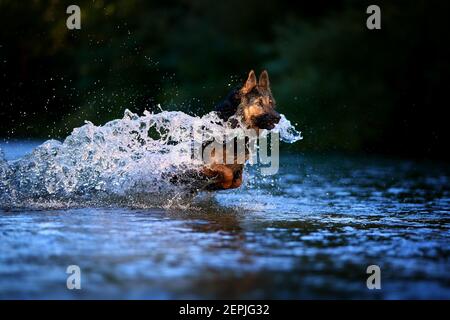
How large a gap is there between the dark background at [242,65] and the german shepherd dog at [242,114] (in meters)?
14.5

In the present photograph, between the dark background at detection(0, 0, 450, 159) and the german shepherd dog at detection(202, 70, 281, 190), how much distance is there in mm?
14481

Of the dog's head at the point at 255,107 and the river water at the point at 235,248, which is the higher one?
the dog's head at the point at 255,107

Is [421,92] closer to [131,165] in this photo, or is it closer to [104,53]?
[104,53]

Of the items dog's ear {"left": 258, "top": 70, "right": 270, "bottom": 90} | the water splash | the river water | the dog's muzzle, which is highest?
dog's ear {"left": 258, "top": 70, "right": 270, "bottom": 90}

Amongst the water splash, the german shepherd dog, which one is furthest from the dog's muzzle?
the water splash

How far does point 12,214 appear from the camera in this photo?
1023 cm

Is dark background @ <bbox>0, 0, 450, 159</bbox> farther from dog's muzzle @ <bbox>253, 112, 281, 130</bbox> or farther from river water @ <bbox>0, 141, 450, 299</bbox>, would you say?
dog's muzzle @ <bbox>253, 112, 281, 130</bbox>

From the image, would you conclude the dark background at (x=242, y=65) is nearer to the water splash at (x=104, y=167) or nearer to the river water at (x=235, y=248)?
the river water at (x=235, y=248)

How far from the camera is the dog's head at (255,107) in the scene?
36.8ft

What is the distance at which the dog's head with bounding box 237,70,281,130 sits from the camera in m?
11.2

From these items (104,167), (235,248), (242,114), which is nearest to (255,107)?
(242,114)

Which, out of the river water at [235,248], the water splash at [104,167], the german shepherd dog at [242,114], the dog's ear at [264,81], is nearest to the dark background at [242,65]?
the dog's ear at [264,81]

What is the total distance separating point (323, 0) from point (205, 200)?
78.5 ft
